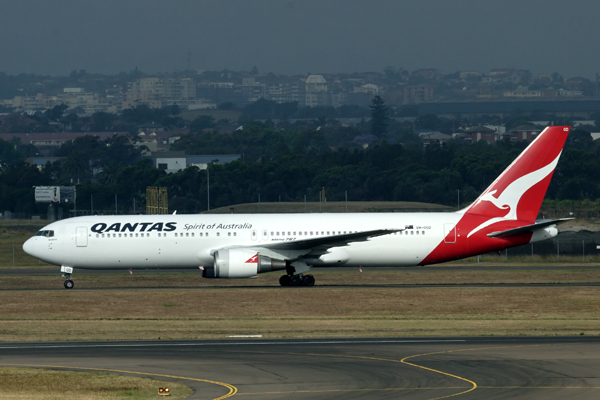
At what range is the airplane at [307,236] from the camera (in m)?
44.7

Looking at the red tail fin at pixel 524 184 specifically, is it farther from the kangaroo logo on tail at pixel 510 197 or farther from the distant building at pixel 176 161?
the distant building at pixel 176 161

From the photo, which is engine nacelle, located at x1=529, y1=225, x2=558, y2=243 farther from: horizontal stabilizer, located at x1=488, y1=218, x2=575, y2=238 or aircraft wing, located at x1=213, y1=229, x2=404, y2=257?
aircraft wing, located at x1=213, y1=229, x2=404, y2=257

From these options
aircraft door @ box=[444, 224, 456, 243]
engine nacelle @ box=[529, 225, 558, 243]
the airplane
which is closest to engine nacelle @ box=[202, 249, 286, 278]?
the airplane

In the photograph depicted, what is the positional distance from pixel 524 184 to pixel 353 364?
2386cm

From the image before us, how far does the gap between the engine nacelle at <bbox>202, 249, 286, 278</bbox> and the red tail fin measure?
9692mm

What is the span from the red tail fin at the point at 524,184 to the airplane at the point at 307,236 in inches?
1.8

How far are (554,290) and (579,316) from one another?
6.08 meters

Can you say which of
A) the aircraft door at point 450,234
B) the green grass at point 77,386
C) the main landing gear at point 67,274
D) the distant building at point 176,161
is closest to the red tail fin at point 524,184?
the aircraft door at point 450,234

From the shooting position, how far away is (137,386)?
21.7m

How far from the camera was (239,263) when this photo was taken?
43.1 meters

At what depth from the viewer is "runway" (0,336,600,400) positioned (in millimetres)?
20938

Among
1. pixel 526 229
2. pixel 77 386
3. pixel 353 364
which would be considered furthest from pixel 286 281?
pixel 77 386

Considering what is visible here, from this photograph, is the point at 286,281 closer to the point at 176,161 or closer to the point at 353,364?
the point at 353,364

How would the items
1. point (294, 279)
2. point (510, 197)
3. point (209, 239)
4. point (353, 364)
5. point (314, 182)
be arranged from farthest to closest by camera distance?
point (314, 182)
point (510, 197)
point (209, 239)
point (294, 279)
point (353, 364)
